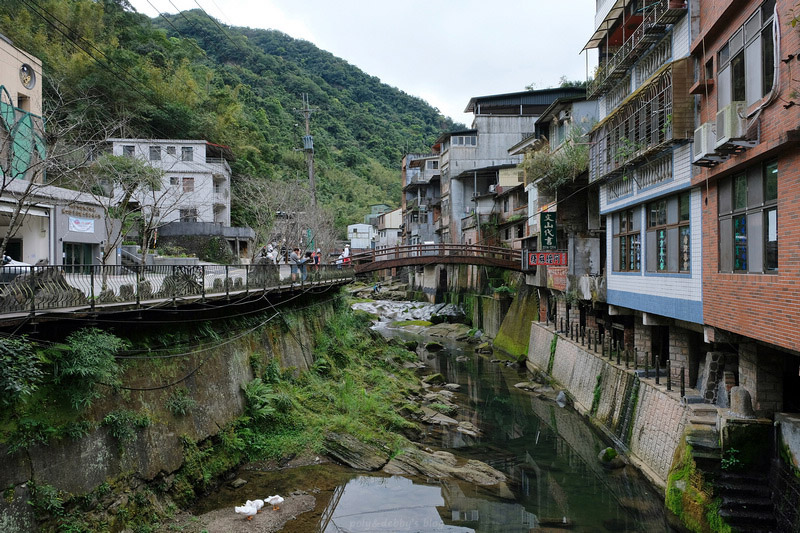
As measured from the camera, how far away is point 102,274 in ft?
34.7

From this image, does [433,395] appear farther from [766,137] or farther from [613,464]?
[766,137]

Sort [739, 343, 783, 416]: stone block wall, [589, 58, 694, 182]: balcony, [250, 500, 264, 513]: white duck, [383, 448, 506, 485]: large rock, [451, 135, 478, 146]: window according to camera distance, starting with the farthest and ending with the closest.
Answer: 1. [451, 135, 478, 146]: window
2. [383, 448, 506, 485]: large rock
3. [589, 58, 694, 182]: balcony
4. [250, 500, 264, 513]: white duck
5. [739, 343, 783, 416]: stone block wall

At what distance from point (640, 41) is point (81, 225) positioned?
2111 centimetres

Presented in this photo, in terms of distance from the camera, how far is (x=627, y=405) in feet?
54.6

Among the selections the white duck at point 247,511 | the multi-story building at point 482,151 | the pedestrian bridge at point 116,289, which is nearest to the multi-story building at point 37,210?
the pedestrian bridge at point 116,289

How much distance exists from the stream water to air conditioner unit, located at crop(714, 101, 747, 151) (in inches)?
321

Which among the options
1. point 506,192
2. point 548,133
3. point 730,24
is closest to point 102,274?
point 730,24

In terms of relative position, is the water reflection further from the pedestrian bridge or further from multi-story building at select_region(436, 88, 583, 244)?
multi-story building at select_region(436, 88, 583, 244)

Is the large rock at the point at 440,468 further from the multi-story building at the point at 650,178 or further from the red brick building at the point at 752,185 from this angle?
the red brick building at the point at 752,185

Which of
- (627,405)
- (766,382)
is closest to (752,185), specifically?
(766,382)

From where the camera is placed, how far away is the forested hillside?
37.3 metres

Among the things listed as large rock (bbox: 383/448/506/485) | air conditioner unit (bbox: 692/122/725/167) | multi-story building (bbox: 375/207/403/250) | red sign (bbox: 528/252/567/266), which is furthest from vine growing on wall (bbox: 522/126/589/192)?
multi-story building (bbox: 375/207/403/250)

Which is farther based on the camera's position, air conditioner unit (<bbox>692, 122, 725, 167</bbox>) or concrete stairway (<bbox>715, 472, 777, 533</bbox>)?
air conditioner unit (<bbox>692, 122, 725, 167</bbox>)

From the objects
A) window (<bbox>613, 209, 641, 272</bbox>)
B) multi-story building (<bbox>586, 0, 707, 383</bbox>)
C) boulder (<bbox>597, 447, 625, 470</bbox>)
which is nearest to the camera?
multi-story building (<bbox>586, 0, 707, 383</bbox>)
